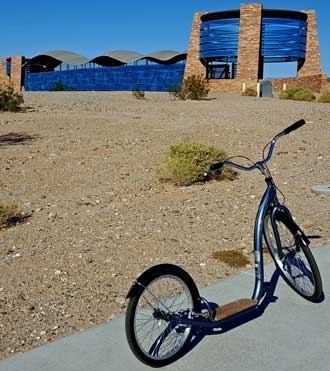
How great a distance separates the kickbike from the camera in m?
3.22

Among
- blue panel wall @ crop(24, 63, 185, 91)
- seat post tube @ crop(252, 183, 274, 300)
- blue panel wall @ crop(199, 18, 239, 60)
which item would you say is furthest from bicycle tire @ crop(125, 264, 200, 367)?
blue panel wall @ crop(24, 63, 185, 91)

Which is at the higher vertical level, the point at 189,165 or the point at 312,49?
the point at 312,49

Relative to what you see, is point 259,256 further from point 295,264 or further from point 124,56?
point 124,56

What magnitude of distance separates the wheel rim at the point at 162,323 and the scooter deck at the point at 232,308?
0.24m

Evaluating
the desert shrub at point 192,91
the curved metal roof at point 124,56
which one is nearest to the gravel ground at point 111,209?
the desert shrub at point 192,91

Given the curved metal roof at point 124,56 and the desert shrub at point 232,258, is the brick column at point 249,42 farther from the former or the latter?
the desert shrub at point 232,258

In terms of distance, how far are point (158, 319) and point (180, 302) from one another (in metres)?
0.28

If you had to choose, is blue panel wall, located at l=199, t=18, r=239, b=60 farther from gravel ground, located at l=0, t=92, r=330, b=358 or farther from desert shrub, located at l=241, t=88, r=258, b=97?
gravel ground, located at l=0, t=92, r=330, b=358

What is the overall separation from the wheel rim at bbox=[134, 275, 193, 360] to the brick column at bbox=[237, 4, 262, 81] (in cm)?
3705

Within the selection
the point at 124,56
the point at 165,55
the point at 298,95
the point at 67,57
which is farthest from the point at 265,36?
the point at 67,57

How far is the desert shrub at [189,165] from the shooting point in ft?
29.9

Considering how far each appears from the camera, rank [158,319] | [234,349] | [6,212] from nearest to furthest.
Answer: [158,319] → [234,349] → [6,212]

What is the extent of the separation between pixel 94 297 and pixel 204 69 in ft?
128

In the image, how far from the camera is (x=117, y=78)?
2020 inches
